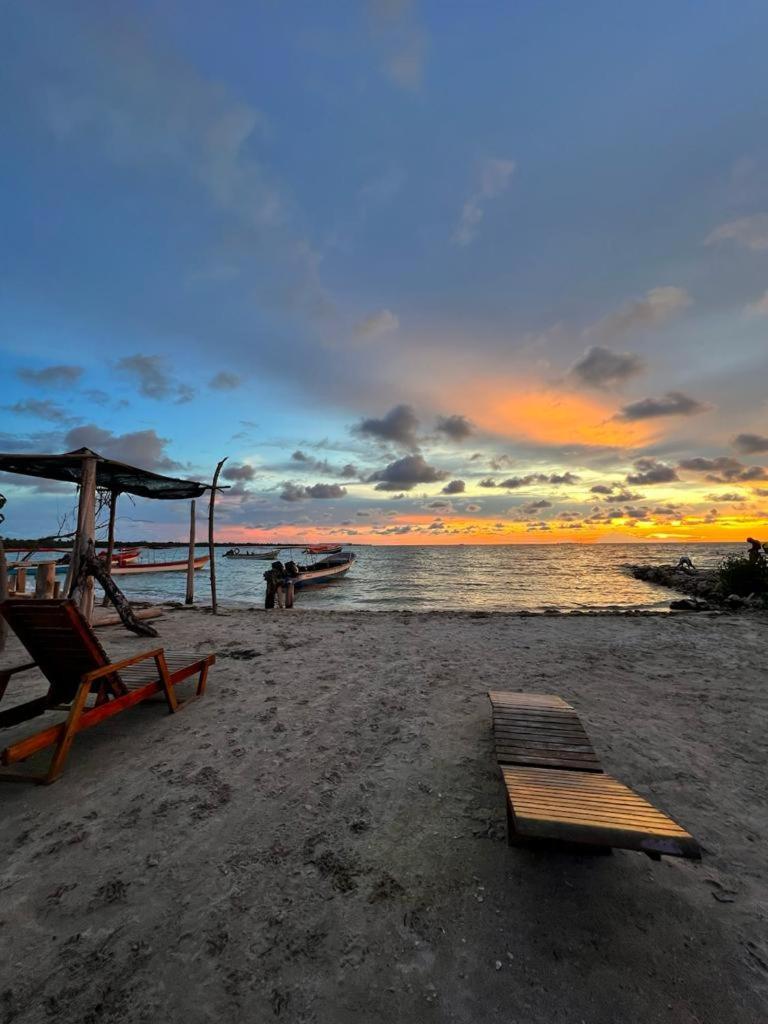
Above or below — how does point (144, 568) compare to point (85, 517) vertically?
below

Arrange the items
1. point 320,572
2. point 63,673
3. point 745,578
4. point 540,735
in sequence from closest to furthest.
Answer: point 540,735
point 63,673
point 745,578
point 320,572

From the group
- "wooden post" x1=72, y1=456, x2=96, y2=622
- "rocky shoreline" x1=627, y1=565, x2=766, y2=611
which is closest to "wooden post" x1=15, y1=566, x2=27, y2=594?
"wooden post" x1=72, y1=456, x2=96, y2=622

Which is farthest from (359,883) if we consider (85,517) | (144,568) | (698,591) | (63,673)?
(144,568)

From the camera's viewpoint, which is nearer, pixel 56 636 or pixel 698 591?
pixel 56 636

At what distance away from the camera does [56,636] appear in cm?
421

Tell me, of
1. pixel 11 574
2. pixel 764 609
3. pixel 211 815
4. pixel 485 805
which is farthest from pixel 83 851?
pixel 11 574

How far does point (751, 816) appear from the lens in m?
3.40

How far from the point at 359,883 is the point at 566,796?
1.34 m

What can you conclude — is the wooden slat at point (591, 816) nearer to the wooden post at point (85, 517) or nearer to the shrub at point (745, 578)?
the wooden post at point (85, 517)

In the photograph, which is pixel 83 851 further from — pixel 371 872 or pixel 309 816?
pixel 371 872

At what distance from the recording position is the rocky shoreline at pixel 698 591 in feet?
47.2

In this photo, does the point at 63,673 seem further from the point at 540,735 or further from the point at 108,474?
the point at 108,474

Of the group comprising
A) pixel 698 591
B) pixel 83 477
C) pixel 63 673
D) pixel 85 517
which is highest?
pixel 83 477

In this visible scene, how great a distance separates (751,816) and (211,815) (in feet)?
13.4
